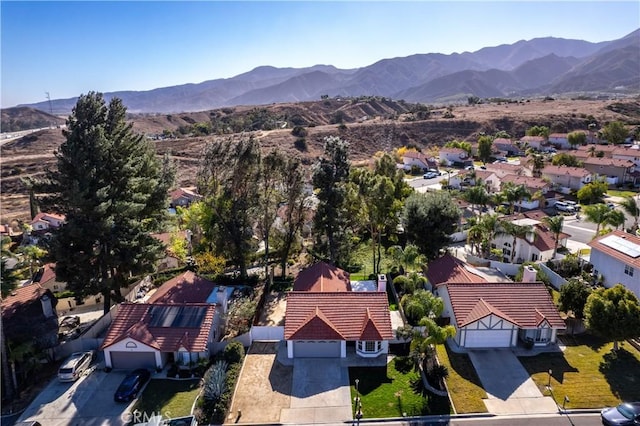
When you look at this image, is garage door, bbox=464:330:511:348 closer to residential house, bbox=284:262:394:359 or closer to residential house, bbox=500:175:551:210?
residential house, bbox=284:262:394:359

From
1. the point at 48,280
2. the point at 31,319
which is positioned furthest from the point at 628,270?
the point at 48,280

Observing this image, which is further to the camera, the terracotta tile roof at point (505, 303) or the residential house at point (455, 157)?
the residential house at point (455, 157)

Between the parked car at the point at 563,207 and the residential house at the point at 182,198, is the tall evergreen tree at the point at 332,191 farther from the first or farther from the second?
the parked car at the point at 563,207

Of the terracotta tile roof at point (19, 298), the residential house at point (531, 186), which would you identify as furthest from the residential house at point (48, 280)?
the residential house at point (531, 186)

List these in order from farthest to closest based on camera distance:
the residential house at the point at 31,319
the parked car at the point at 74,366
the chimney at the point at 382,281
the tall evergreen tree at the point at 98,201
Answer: the chimney at the point at 382,281
the tall evergreen tree at the point at 98,201
the residential house at the point at 31,319
the parked car at the point at 74,366

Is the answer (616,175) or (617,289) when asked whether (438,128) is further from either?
(617,289)

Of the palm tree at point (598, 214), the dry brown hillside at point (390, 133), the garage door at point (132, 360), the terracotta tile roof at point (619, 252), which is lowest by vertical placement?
the garage door at point (132, 360)

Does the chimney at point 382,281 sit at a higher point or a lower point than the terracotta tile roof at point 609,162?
lower

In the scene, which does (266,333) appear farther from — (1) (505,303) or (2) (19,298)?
(2) (19,298)
